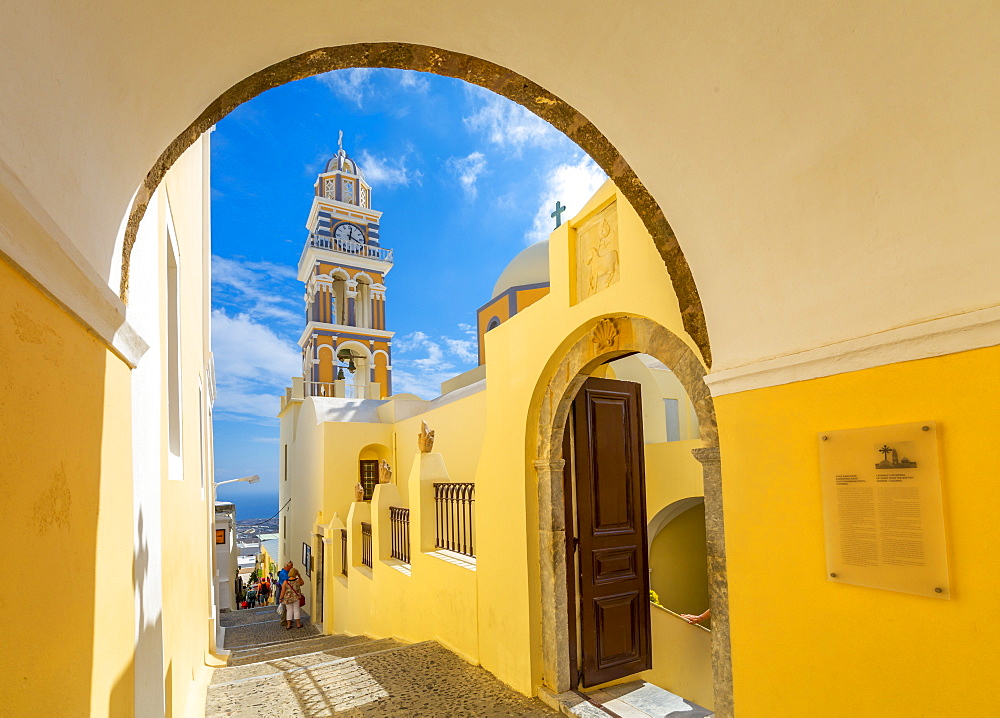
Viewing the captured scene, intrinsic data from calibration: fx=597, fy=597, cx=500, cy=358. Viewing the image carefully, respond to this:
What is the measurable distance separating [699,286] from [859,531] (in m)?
1.38

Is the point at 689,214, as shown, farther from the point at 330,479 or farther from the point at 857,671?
the point at 330,479

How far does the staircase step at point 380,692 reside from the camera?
4727 mm

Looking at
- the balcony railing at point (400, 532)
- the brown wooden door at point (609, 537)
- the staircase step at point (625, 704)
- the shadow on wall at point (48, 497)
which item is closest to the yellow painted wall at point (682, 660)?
the brown wooden door at point (609, 537)

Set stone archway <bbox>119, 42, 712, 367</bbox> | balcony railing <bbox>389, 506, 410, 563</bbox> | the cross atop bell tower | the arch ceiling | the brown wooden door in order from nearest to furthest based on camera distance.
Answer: the arch ceiling → stone archway <bbox>119, 42, 712, 367</bbox> → the brown wooden door → balcony railing <bbox>389, 506, 410, 563</bbox> → the cross atop bell tower

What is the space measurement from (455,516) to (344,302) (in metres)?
14.1

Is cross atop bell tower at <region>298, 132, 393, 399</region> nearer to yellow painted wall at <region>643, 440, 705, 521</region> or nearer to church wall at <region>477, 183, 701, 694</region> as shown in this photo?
yellow painted wall at <region>643, 440, 705, 521</region>

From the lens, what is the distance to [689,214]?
3.01 meters

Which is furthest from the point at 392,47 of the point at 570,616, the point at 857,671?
the point at 570,616

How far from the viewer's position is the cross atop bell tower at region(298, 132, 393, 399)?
59.2ft

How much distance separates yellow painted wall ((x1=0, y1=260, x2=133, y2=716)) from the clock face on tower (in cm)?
1849

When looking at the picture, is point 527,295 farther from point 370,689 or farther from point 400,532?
point 370,689

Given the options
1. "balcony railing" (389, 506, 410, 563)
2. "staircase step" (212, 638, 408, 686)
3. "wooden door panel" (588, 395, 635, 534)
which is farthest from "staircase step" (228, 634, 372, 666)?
"wooden door panel" (588, 395, 635, 534)

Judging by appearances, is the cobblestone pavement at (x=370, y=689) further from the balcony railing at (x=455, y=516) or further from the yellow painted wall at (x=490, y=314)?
the yellow painted wall at (x=490, y=314)

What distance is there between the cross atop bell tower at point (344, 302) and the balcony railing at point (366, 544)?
309 inches
